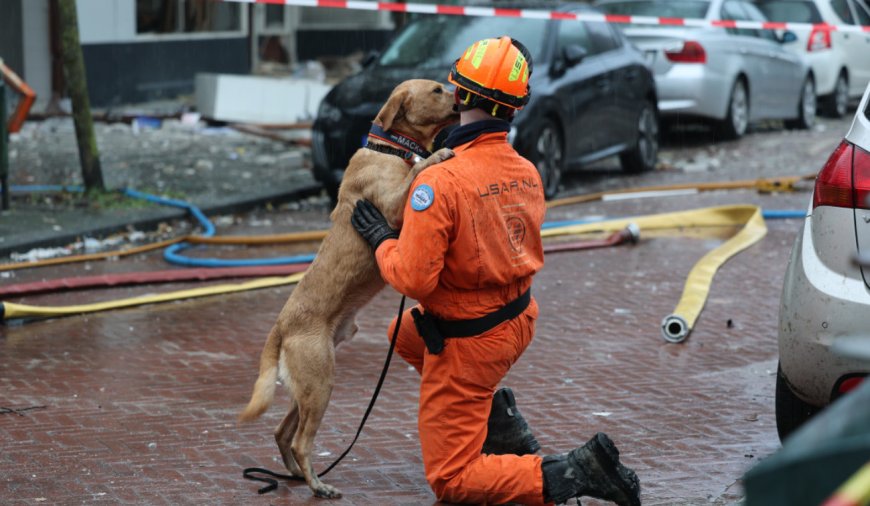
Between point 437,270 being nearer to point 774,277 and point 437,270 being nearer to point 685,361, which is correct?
point 685,361

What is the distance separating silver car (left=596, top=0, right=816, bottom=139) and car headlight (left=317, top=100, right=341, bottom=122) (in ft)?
18.2

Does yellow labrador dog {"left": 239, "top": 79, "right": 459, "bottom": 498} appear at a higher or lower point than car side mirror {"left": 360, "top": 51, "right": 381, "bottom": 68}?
higher

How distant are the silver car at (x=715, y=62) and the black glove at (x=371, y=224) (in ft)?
38.8

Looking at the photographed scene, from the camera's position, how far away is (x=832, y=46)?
20453 mm

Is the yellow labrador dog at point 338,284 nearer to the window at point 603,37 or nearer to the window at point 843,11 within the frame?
the window at point 603,37

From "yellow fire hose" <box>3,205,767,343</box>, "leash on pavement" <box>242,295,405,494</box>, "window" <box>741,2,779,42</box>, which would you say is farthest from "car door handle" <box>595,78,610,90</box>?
"leash on pavement" <box>242,295,405,494</box>

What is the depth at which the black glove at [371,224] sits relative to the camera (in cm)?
455

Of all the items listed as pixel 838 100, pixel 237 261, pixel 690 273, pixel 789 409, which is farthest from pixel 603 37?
pixel 789 409

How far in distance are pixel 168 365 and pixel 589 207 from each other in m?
6.22

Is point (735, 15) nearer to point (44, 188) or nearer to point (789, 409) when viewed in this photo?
point (44, 188)

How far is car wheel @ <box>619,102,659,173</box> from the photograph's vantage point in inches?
574

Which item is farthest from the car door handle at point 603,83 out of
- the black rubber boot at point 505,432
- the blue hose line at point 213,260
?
the black rubber boot at point 505,432

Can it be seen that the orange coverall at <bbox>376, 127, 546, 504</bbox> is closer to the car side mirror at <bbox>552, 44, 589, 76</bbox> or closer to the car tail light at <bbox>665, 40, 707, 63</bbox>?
the car side mirror at <bbox>552, 44, 589, 76</bbox>

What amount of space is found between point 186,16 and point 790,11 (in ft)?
31.6
